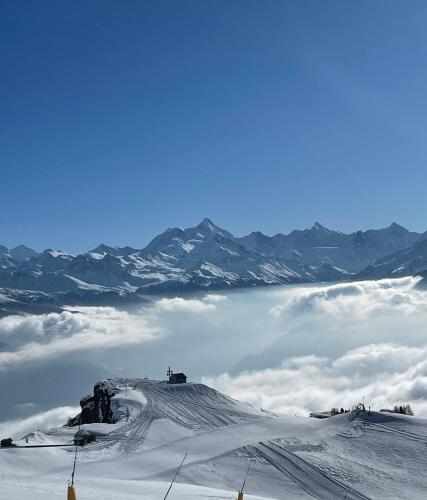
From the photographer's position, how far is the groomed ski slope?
1777 inches

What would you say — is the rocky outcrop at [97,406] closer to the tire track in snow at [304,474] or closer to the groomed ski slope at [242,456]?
the groomed ski slope at [242,456]

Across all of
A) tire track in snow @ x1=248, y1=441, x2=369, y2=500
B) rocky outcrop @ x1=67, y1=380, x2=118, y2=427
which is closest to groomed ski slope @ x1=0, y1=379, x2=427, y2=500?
tire track in snow @ x1=248, y1=441, x2=369, y2=500

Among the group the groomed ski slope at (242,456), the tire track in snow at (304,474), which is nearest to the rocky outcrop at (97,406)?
the groomed ski slope at (242,456)

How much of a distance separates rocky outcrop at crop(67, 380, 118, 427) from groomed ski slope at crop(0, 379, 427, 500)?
7234 mm

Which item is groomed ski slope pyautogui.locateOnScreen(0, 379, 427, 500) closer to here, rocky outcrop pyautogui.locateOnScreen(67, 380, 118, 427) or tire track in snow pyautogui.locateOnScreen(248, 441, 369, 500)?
tire track in snow pyautogui.locateOnScreen(248, 441, 369, 500)

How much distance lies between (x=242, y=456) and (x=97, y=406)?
4035cm

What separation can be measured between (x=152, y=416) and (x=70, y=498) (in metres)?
60.1

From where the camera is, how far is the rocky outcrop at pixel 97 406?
80.9 metres

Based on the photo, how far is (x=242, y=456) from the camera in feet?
171

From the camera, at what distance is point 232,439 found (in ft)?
A: 197

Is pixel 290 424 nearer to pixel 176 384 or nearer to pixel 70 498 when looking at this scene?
pixel 176 384

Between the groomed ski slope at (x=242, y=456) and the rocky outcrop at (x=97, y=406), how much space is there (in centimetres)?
723

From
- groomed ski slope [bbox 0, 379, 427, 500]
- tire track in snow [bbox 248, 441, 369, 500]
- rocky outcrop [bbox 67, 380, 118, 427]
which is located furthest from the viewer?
rocky outcrop [bbox 67, 380, 118, 427]

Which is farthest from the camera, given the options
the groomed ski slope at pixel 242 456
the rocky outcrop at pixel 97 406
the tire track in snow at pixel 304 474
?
the rocky outcrop at pixel 97 406
